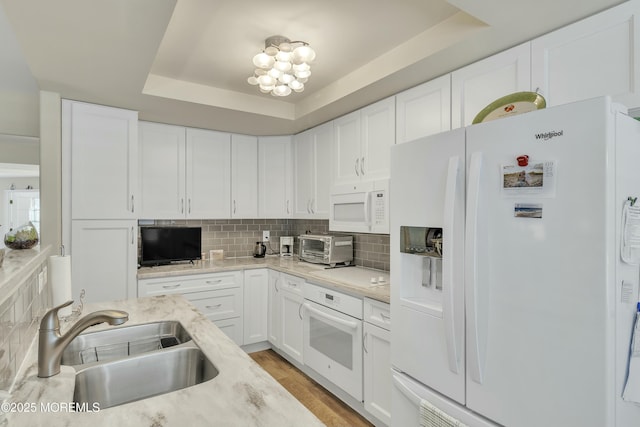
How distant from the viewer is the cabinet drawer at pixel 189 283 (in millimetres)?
3107

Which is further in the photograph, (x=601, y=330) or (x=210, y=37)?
(x=210, y=37)

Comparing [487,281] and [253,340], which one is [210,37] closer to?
[487,281]

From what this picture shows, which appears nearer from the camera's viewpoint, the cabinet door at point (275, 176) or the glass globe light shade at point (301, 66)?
the glass globe light shade at point (301, 66)

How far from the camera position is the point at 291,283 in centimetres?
324

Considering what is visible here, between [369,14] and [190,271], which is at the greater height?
[369,14]

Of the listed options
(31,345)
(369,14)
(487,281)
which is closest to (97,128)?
(31,345)

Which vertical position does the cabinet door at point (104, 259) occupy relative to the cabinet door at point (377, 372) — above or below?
above

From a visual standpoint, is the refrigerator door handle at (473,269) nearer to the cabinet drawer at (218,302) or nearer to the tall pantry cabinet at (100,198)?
the cabinet drawer at (218,302)

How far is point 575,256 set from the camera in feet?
3.86

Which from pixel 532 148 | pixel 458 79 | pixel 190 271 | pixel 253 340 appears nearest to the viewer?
pixel 532 148

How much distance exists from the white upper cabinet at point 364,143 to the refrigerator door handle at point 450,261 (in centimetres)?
118

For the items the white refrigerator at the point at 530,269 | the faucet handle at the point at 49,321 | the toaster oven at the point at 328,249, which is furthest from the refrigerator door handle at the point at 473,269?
the toaster oven at the point at 328,249

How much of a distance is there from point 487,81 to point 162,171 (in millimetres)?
2895

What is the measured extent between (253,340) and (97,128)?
93.7 inches
